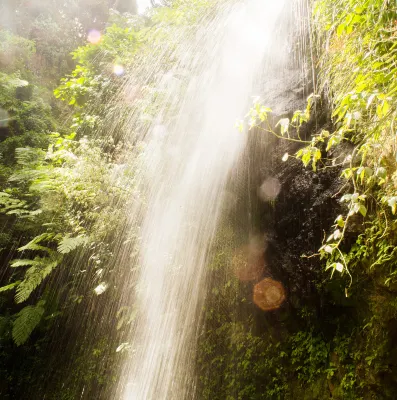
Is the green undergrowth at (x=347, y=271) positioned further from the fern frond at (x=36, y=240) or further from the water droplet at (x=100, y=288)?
the fern frond at (x=36, y=240)

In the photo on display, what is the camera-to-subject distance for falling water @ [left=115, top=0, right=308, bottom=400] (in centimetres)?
369

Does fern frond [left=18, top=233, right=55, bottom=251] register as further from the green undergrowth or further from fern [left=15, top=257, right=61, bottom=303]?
the green undergrowth

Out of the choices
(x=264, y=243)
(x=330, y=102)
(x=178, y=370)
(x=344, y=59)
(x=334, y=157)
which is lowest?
(x=178, y=370)

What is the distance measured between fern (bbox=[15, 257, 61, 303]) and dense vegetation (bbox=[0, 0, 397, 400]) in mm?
32

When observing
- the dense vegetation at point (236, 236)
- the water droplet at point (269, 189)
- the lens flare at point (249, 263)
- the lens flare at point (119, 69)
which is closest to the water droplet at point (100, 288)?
the dense vegetation at point (236, 236)

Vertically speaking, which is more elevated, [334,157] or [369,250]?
[334,157]

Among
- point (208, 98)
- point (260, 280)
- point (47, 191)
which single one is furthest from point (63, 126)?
point (260, 280)

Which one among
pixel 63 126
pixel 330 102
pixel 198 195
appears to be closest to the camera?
pixel 330 102

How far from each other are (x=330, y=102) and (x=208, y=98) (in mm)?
2349

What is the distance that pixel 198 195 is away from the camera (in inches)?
161

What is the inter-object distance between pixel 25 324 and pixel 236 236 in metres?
4.02

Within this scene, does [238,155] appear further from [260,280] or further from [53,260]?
[53,260]

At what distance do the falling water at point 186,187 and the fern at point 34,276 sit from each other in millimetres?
1702

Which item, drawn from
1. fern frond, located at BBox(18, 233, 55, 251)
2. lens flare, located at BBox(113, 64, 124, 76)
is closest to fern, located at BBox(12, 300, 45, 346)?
fern frond, located at BBox(18, 233, 55, 251)
